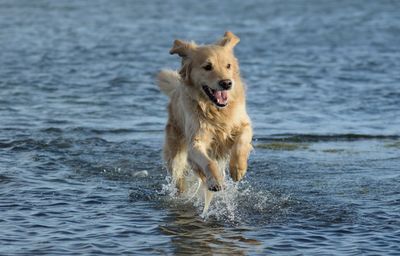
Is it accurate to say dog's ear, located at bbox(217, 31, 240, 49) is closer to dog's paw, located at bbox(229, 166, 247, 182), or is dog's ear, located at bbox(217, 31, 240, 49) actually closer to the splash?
dog's paw, located at bbox(229, 166, 247, 182)

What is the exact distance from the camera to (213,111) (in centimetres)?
814

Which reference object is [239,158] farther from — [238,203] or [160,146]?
[160,146]

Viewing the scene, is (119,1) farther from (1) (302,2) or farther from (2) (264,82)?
(2) (264,82)

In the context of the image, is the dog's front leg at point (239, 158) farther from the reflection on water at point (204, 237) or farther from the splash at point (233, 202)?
the reflection on water at point (204, 237)

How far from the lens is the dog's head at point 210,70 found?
307 inches

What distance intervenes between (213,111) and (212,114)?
3 cm

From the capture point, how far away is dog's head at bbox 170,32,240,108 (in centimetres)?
780

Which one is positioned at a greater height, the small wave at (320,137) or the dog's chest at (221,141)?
the dog's chest at (221,141)

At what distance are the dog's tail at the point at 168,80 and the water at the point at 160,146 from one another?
3.45 ft

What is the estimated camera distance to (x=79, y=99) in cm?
1484

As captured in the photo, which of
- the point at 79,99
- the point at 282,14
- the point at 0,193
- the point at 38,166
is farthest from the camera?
the point at 282,14

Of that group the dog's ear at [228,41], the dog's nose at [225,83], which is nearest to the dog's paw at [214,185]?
the dog's nose at [225,83]

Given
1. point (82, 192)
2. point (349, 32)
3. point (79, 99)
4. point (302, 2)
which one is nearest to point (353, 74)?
point (79, 99)

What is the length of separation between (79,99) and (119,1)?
71.6ft
